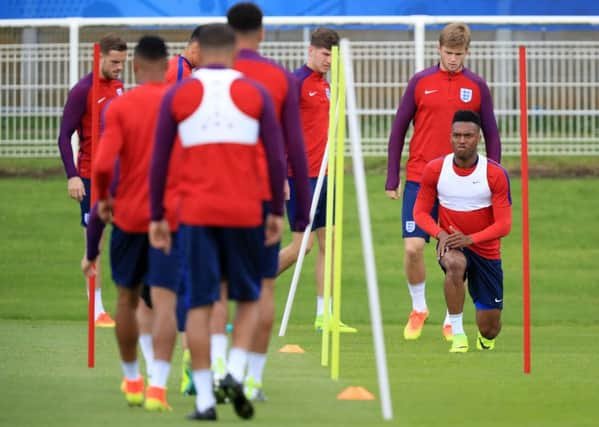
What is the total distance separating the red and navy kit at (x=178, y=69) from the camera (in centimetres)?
1073

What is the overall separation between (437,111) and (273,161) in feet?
15.8

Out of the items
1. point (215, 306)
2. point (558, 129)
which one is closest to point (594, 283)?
point (558, 129)

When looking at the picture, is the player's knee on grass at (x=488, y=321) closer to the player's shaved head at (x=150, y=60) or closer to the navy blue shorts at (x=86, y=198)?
the navy blue shorts at (x=86, y=198)

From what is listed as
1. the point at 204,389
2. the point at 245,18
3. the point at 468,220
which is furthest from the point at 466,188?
the point at 204,389

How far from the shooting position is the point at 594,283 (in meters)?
17.1

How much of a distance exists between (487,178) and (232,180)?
4.35 m

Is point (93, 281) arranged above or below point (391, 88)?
below

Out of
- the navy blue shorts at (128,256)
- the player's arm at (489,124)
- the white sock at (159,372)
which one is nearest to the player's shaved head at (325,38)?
the player's arm at (489,124)

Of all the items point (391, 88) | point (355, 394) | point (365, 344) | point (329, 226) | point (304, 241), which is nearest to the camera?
point (355, 394)

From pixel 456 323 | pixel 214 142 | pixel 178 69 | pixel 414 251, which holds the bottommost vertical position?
pixel 456 323

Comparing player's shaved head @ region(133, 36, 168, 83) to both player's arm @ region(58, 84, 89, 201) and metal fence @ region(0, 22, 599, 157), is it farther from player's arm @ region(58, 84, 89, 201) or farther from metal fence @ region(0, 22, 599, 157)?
metal fence @ region(0, 22, 599, 157)

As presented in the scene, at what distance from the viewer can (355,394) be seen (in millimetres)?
8844

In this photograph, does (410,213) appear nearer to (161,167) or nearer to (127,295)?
(127,295)

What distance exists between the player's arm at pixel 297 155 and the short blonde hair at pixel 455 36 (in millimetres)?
3867
